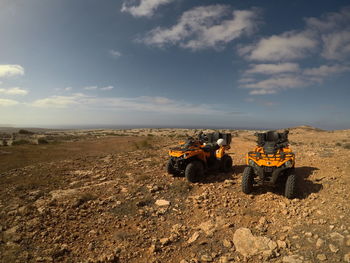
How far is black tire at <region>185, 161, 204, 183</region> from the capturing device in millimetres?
7371

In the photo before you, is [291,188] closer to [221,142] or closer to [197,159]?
[197,159]

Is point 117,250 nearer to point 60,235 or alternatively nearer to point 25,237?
point 60,235

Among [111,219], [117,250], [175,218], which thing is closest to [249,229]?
[175,218]

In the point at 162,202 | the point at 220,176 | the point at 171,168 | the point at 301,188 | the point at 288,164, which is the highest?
the point at 288,164

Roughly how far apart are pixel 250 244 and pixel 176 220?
200cm

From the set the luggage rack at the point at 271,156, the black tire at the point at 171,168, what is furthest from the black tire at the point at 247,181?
the black tire at the point at 171,168

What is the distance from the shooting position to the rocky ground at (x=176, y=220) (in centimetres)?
390

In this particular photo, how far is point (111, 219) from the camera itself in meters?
5.31

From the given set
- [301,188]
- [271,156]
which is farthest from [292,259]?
[301,188]

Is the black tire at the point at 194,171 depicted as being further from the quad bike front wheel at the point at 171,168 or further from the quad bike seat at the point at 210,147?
the quad bike front wheel at the point at 171,168

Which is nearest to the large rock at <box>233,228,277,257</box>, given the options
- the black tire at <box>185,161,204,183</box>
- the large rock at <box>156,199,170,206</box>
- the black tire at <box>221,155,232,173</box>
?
the large rock at <box>156,199,170,206</box>

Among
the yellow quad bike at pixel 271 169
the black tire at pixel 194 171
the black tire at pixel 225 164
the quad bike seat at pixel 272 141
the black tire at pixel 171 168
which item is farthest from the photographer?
the black tire at pixel 225 164

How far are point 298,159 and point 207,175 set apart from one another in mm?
4943

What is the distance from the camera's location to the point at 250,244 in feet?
13.3
